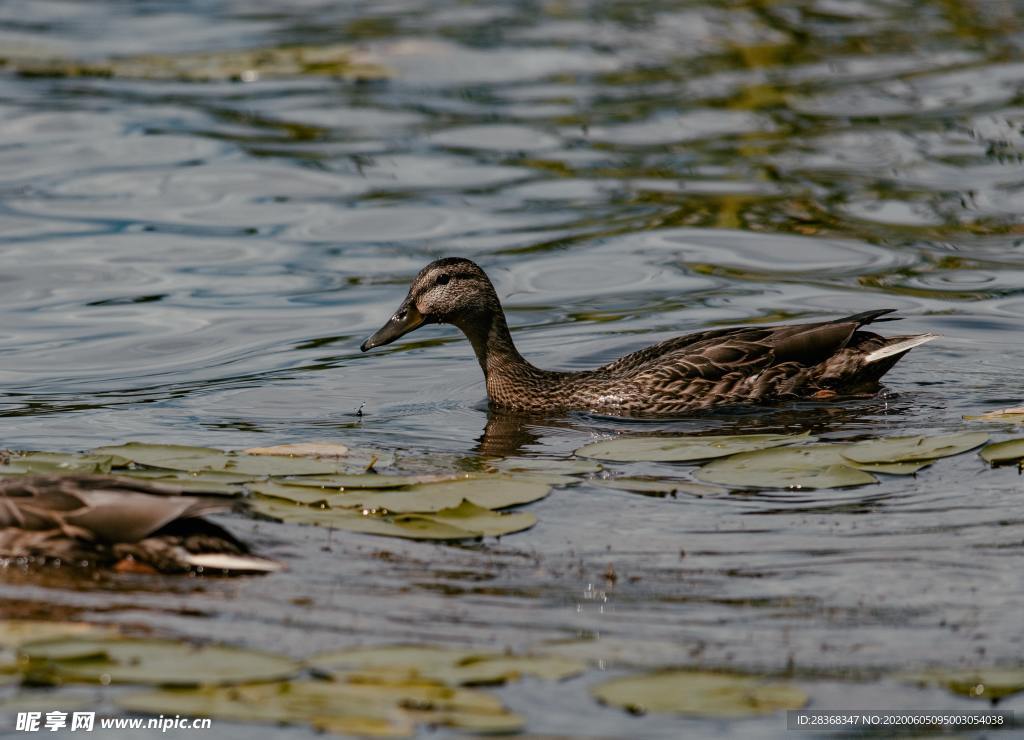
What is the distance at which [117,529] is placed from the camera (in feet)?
22.4

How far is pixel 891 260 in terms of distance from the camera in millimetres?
14367

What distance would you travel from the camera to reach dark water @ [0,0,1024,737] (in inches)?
253

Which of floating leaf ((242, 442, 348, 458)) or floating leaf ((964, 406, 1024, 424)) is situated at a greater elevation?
floating leaf ((242, 442, 348, 458))

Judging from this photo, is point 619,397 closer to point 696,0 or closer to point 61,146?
point 61,146

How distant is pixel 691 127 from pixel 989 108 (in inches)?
126

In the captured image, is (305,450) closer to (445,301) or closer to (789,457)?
(789,457)

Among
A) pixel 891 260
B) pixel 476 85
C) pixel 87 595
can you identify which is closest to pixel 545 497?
pixel 87 595

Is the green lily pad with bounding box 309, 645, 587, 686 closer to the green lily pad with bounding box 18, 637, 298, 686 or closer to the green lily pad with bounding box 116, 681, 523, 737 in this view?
the green lily pad with bounding box 116, 681, 523, 737

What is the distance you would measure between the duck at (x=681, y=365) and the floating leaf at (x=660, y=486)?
2386mm

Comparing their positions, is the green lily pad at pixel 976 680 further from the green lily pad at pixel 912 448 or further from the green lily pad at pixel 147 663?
the green lily pad at pixel 912 448

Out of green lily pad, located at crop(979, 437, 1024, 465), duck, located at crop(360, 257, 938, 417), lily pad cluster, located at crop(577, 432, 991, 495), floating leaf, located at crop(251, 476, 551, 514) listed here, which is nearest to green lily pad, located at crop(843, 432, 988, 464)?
lily pad cluster, located at crop(577, 432, 991, 495)

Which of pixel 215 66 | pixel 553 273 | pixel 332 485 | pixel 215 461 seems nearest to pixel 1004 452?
pixel 332 485

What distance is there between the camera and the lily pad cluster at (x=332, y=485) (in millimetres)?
7398

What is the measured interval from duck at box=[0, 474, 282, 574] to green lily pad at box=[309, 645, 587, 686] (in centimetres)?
110
